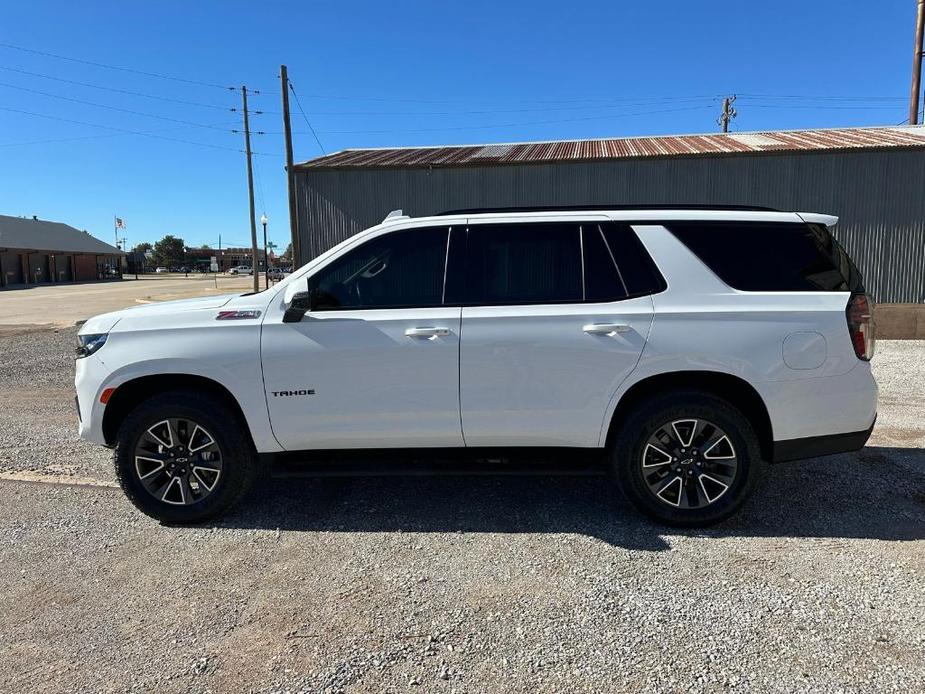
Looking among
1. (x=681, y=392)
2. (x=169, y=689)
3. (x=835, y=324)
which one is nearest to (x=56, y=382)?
A: (x=169, y=689)

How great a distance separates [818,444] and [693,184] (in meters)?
11.9

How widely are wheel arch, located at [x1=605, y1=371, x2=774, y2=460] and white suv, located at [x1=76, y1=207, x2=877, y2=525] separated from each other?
0.04ft

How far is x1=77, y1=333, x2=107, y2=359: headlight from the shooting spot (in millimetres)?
3846

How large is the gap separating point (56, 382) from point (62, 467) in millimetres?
4674

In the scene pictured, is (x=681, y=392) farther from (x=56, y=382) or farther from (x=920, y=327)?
(x=920, y=327)

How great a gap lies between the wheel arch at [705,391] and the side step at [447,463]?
25 cm

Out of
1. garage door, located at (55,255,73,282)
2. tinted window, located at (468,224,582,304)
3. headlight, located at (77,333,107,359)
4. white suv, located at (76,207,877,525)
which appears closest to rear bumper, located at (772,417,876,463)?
white suv, located at (76,207,877,525)

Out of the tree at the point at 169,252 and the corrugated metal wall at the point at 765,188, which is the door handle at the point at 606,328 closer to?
the corrugated metal wall at the point at 765,188

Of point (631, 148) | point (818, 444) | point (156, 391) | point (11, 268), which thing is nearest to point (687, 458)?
point (818, 444)

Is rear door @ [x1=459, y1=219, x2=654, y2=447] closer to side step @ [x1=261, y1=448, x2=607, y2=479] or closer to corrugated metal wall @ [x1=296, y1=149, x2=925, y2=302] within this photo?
side step @ [x1=261, y1=448, x2=607, y2=479]

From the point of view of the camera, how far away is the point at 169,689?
7.91 feet

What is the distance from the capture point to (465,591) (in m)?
3.11

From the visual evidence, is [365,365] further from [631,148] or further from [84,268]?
[84,268]

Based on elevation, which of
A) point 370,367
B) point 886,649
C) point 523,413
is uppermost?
point 370,367
